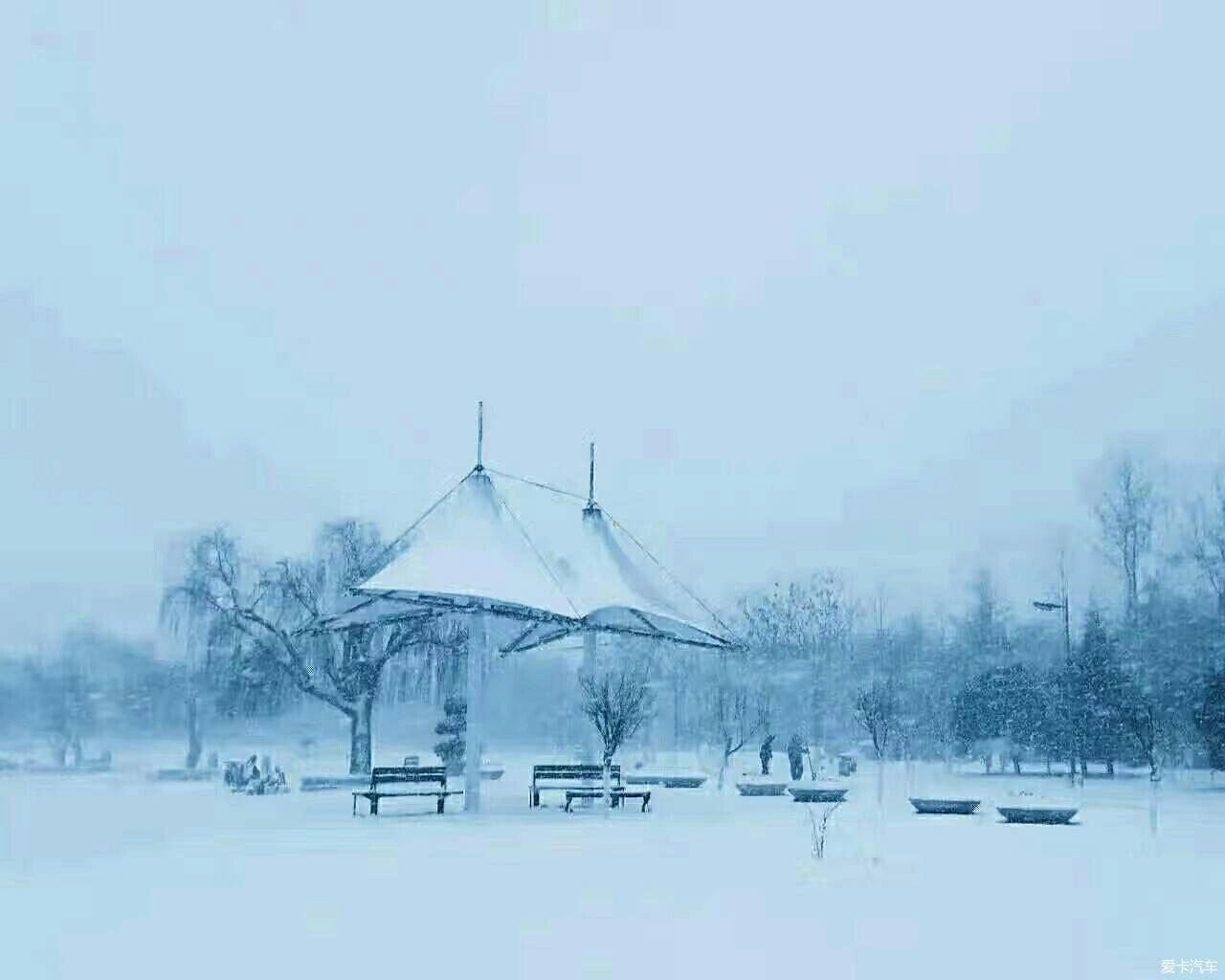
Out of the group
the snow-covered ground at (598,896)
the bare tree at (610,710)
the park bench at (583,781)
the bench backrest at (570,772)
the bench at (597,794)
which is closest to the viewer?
the snow-covered ground at (598,896)

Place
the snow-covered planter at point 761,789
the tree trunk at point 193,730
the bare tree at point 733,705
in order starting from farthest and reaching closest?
1. the bare tree at point 733,705
2. the tree trunk at point 193,730
3. the snow-covered planter at point 761,789

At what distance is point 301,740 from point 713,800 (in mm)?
20890

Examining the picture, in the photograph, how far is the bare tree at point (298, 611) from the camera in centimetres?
2873

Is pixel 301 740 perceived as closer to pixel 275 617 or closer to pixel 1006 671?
pixel 275 617

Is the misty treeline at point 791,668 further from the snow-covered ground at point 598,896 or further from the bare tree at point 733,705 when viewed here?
the snow-covered ground at point 598,896

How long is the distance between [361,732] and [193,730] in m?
7.38

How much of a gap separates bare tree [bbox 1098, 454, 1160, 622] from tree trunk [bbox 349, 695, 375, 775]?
22.3 meters

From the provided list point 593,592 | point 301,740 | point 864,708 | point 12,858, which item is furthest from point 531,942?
point 301,740

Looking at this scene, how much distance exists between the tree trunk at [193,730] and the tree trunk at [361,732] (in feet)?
20.9

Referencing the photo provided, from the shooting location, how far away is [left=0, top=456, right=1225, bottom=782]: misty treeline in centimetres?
2873

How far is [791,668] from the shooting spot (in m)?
44.3

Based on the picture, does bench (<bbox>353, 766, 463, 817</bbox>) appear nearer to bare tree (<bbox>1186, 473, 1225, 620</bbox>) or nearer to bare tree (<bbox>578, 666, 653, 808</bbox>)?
bare tree (<bbox>578, 666, 653, 808</bbox>)

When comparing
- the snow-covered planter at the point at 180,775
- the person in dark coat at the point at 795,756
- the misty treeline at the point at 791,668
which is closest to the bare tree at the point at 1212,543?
the misty treeline at the point at 791,668

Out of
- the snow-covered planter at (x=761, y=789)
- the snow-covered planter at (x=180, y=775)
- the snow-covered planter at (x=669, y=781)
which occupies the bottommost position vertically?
the snow-covered planter at (x=180, y=775)
